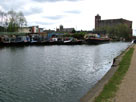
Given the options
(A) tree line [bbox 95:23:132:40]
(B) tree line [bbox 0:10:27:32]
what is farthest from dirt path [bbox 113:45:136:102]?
(A) tree line [bbox 95:23:132:40]

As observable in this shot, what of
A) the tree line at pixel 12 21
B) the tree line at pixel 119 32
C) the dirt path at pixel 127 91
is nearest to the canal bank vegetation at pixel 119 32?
the tree line at pixel 119 32

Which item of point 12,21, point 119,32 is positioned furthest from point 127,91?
point 119,32

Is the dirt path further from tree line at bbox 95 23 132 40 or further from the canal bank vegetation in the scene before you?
tree line at bbox 95 23 132 40

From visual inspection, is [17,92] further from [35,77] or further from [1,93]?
[35,77]

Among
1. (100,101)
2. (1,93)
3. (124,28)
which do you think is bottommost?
(1,93)

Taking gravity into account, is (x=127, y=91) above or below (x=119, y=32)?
below

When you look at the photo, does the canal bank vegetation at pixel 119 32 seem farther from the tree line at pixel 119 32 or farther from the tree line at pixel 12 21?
the tree line at pixel 12 21

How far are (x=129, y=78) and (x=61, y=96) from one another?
4.12 m

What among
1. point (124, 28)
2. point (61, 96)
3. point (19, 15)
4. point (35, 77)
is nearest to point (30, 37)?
point (19, 15)

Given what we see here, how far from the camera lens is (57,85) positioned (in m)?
12.1

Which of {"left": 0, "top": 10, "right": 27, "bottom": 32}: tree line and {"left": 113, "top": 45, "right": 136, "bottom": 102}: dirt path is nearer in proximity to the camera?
{"left": 113, "top": 45, "right": 136, "bottom": 102}: dirt path

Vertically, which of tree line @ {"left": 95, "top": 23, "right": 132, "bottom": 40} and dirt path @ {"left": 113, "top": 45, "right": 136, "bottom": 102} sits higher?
tree line @ {"left": 95, "top": 23, "right": 132, "bottom": 40}

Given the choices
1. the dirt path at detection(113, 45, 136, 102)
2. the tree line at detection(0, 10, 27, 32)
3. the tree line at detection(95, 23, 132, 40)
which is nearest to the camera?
the dirt path at detection(113, 45, 136, 102)

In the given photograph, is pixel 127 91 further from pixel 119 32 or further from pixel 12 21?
pixel 119 32
